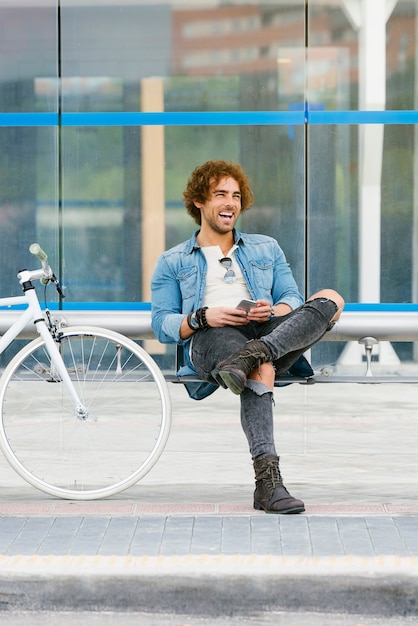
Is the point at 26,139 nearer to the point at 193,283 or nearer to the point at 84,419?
the point at 193,283

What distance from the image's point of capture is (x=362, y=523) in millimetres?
5000

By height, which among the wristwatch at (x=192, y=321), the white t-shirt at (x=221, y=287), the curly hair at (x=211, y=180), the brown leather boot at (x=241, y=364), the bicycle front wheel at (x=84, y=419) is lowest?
the bicycle front wheel at (x=84, y=419)

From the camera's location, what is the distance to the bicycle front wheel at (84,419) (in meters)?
5.50

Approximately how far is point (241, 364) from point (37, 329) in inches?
33.9

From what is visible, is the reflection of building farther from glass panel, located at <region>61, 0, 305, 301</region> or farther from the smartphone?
the smartphone

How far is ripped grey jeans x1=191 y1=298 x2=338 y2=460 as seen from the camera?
5379mm

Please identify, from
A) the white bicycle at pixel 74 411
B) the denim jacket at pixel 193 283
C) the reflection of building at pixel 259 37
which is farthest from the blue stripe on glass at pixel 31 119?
the white bicycle at pixel 74 411

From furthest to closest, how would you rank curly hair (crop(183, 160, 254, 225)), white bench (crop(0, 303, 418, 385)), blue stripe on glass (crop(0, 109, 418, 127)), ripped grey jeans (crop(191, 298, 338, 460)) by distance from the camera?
blue stripe on glass (crop(0, 109, 418, 127))
white bench (crop(0, 303, 418, 385))
curly hair (crop(183, 160, 254, 225))
ripped grey jeans (crop(191, 298, 338, 460))

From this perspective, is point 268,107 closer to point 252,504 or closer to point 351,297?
point 351,297

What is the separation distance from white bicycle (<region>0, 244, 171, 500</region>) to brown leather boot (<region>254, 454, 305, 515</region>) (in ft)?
1.33

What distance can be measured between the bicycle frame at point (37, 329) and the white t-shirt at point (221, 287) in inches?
25.6

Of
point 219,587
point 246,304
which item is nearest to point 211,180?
point 246,304

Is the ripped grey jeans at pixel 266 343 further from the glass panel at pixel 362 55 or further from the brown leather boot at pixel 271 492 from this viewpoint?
the glass panel at pixel 362 55

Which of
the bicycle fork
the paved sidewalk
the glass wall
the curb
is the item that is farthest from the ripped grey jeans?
the glass wall
